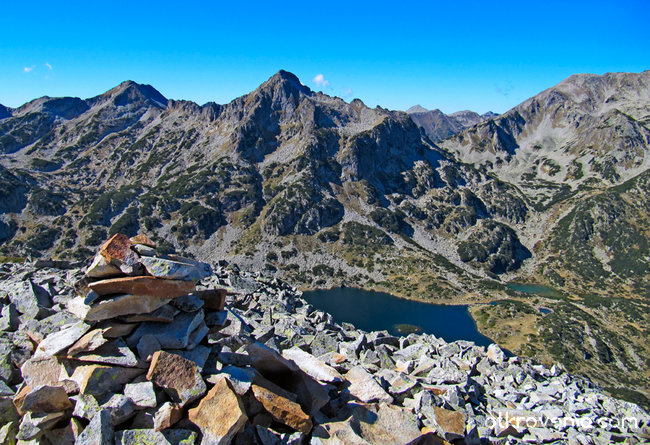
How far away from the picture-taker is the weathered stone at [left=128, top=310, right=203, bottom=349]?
1233 centimetres

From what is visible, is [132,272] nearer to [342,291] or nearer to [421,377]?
[421,377]

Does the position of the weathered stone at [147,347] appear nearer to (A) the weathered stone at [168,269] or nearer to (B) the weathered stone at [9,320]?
(A) the weathered stone at [168,269]

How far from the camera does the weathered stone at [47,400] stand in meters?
10.2

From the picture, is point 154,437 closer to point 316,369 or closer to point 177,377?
point 177,377

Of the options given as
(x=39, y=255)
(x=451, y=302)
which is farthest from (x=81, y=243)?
(x=451, y=302)

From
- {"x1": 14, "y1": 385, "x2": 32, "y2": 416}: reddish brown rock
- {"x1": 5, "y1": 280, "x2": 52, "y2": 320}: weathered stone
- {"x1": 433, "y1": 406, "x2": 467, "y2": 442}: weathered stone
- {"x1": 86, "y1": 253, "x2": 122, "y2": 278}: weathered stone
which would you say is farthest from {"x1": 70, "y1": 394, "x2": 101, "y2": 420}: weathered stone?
{"x1": 433, "y1": 406, "x2": 467, "y2": 442}: weathered stone

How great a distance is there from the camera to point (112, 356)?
1162 centimetres

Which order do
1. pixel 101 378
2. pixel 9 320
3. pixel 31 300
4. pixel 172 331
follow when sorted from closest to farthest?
pixel 101 378
pixel 172 331
pixel 9 320
pixel 31 300

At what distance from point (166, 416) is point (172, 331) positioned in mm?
3153

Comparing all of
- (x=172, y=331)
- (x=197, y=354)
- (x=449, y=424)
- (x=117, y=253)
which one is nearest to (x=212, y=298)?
(x=172, y=331)

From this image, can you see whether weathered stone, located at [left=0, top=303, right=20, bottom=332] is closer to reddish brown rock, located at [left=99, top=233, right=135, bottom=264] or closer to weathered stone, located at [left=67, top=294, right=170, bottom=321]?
weathered stone, located at [left=67, top=294, right=170, bottom=321]

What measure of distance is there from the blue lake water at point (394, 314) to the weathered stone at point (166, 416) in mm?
119861

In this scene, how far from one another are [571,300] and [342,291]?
11968cm

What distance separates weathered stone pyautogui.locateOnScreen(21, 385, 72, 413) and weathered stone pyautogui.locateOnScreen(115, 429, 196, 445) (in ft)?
7.19
